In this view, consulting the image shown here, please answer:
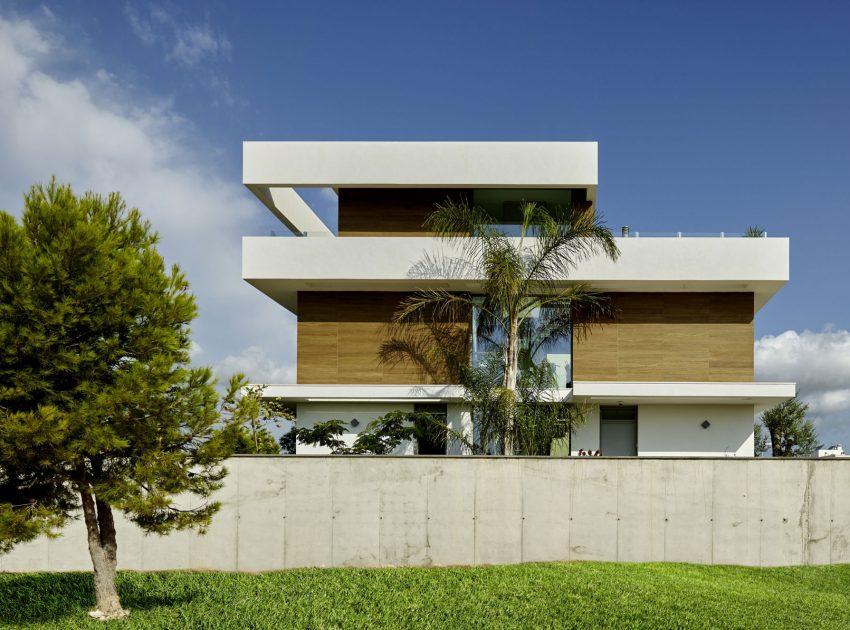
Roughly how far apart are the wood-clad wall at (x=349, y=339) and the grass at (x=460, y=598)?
7.63 meters

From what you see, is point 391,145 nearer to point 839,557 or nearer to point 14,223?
point 14,223

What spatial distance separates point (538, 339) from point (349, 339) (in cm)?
512

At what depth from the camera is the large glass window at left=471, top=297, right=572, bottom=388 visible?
2058cm

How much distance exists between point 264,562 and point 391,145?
442 inches

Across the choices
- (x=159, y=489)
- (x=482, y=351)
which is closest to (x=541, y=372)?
(x=482, y=351)

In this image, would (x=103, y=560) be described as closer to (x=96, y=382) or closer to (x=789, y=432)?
(x=96, y=382)

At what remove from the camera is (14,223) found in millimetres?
9359

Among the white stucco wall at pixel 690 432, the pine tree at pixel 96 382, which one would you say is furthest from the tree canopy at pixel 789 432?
the pine tree at pixel 96 382

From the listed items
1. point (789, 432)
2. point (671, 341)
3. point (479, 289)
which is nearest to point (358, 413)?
point (479, 289)

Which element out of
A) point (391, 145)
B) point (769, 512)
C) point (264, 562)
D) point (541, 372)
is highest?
point (391, 145)

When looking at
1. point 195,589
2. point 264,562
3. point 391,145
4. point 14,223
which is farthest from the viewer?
point 391,145

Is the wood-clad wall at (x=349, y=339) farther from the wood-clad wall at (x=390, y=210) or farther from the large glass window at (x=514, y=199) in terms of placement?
the large glass window at (x=514, y=199)

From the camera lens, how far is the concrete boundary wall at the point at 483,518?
14.3m

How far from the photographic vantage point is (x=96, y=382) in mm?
9594
